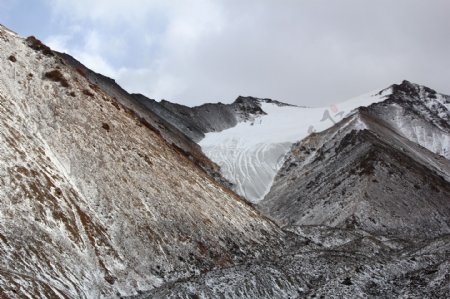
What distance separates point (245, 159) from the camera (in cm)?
12531

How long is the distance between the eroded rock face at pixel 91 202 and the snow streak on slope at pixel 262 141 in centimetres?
5203

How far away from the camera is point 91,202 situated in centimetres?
3834

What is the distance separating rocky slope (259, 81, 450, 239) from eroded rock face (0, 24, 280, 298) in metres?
21.8

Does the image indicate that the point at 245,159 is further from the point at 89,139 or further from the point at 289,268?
the point at 289,268

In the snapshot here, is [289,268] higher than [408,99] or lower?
lower

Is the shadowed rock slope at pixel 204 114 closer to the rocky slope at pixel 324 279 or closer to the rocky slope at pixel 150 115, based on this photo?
the rocky slope at pixel 150 115

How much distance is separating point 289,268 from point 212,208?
14.1 metres

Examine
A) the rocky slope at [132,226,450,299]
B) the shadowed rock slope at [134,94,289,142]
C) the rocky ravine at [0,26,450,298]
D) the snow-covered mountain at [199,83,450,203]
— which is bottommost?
the rocky slope at [132,226,450,299]

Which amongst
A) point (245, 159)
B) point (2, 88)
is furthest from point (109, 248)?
point (245, 159)

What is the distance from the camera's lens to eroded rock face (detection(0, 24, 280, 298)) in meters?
Result: 29.1

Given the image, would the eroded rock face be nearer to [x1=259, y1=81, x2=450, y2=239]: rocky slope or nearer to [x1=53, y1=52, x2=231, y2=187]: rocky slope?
[x1=259, y1=81, x2=450, y2=239]: rocky slope

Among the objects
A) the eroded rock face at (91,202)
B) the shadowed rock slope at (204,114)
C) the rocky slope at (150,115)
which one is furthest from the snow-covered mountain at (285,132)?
the eroded rock face at (91,202)

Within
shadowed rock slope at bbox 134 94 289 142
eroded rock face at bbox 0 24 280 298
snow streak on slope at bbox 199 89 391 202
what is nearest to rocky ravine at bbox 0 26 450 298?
eroded rock face at bbox 0 24 280 298

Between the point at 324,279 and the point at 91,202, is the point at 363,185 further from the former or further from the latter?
the point at 91,202
